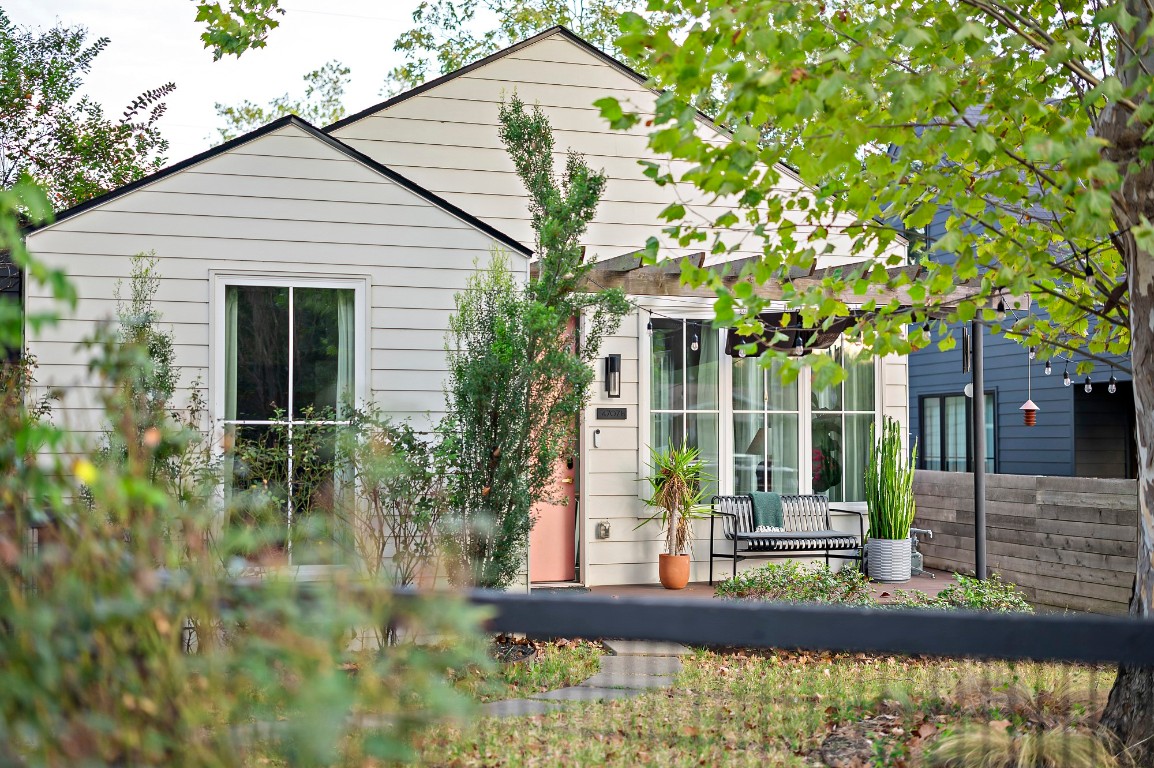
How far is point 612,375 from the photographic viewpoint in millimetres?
8836

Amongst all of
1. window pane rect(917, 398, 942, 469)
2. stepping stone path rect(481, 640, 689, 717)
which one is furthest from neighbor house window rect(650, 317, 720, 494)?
window pane rect(917, 398, 942, 469)

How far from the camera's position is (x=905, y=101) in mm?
3191

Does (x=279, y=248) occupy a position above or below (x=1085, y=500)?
above

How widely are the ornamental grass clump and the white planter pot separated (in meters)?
0.09

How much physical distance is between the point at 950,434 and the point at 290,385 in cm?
1189

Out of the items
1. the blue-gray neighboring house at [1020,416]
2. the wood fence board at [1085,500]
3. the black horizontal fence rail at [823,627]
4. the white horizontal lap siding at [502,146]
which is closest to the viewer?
the black horizontal fence rail at [823,627]

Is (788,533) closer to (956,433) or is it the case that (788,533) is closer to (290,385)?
(290,385)

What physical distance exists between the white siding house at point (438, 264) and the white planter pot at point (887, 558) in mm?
495

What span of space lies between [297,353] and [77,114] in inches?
318

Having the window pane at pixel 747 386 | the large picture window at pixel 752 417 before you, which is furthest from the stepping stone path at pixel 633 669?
the window pane at pixel 747 386

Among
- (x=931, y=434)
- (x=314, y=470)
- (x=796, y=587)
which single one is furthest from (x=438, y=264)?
(x=931, y=434)

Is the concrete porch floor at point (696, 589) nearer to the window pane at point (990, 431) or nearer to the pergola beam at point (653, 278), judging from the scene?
the pergola beam at point (653, 278)

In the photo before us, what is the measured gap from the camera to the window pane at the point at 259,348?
20.4ft

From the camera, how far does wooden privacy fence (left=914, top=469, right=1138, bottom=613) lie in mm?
8008
